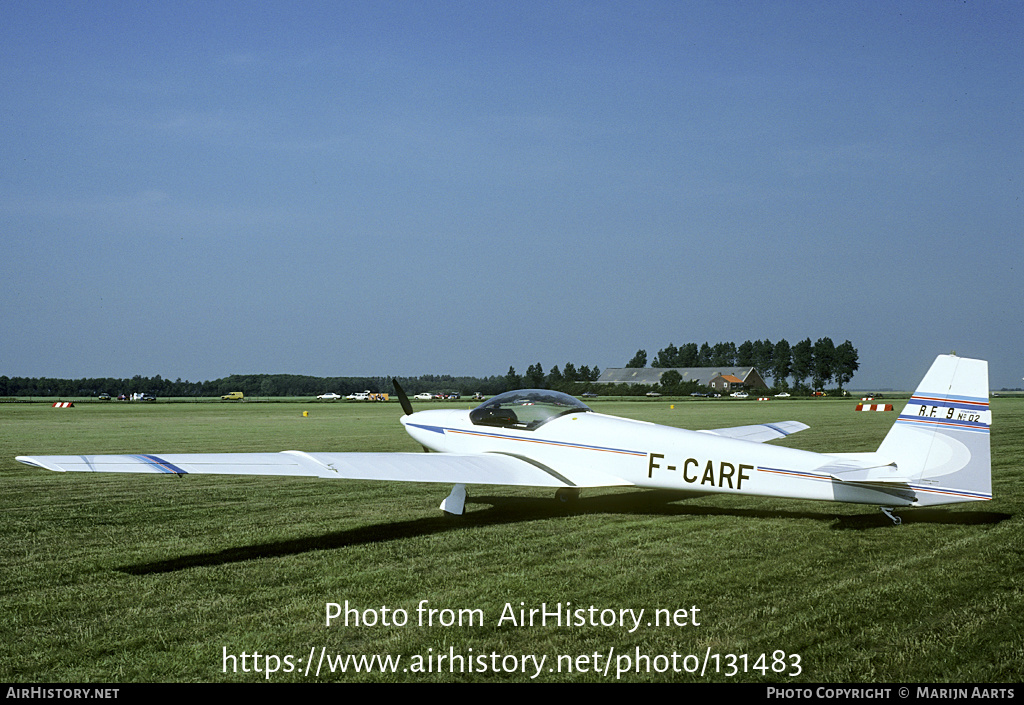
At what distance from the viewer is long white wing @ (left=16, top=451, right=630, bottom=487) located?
695cm

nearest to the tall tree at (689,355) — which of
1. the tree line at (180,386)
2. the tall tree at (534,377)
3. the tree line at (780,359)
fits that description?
the tree line at (780,359)

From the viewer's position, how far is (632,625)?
16.2 feet

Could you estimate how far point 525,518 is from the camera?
934 centimetres

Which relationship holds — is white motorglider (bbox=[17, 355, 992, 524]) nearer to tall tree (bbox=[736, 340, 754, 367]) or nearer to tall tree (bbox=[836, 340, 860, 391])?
tall tree (bbox=[836, 340, 860, 391])

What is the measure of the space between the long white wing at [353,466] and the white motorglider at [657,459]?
0.01 m

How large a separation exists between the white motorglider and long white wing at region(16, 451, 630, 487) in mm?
14

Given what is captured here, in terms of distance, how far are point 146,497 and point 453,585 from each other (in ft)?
22.9

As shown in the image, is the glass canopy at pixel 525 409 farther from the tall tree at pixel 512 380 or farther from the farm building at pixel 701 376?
the farm building at pixel 701 376

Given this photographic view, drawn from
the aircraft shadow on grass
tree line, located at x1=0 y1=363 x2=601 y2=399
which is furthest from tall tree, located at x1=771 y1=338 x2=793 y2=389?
the aircraft shadow on grass

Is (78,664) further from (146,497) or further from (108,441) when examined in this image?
(108,441)

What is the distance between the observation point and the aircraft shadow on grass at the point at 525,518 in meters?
7.09

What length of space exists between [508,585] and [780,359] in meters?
113
